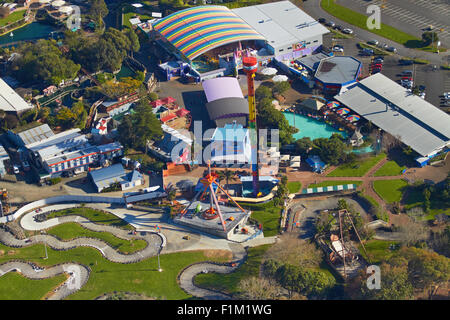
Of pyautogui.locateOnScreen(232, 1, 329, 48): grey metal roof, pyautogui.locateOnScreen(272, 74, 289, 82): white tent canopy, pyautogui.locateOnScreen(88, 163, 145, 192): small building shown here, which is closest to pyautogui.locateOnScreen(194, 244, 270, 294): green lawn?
pyautogui.locateOnScreen(88, 163, 145, 192): small building

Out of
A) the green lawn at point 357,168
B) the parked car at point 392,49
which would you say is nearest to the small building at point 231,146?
the green lawn at point 357,168

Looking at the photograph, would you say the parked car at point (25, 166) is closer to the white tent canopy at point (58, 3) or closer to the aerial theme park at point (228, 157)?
the aerial theme park at point (228, 157)

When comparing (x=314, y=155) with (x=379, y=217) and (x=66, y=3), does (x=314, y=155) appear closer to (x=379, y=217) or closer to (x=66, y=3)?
(x=379, y=217)

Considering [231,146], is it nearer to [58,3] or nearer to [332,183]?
[332,183]

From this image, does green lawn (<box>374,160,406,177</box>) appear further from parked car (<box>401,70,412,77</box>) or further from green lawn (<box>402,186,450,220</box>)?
parked car (<box>401,70,412,77</box>)

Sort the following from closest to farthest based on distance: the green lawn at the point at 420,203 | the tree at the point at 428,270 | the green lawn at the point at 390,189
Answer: the tree at the point at 428,270, the green lawn at the point at 420,203, the green lawn at the point at 390,189
